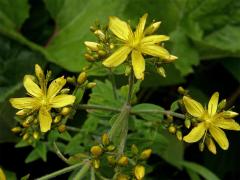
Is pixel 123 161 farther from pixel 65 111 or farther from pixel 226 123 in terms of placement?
pixel 226 123

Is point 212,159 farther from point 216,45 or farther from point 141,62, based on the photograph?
point 141,62

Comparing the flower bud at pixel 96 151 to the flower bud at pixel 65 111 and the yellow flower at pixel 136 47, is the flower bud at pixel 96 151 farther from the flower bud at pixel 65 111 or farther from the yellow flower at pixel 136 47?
the yellow flower at pixel 136 47

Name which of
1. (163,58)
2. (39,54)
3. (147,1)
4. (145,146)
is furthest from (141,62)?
(39,54)

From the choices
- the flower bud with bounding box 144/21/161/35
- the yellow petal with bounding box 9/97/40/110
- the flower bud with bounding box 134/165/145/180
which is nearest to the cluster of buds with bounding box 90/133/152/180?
the flower bud with bounding box 134/165/145/180

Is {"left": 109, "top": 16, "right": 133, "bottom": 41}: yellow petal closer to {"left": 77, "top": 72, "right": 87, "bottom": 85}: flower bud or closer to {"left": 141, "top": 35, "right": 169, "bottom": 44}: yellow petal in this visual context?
{"left": 141, "top": 35, "right": 169, "bottom": 44}: yellow petal

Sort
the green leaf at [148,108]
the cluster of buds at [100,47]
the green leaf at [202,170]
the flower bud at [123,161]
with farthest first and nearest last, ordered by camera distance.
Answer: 1. the green leaf at [202,170]
2. the green leaf at [148,108]
3. the cluster of buds at [100,47]
4. the flower bud at [123,161]

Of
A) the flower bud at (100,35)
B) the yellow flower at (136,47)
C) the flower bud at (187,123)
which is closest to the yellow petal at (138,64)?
the yellow flower at (136,47)
